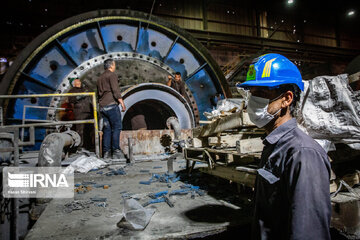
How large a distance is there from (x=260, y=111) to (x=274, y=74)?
10.2 inches

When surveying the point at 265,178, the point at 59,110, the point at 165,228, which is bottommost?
the point at 165,228

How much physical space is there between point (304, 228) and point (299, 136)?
0.47 m

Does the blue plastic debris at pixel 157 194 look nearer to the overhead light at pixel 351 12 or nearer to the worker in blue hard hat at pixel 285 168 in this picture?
the worker in blue hard hat at pixel 285 168

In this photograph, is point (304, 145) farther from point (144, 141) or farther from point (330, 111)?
point (144, 141)

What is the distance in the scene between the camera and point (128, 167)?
14.3ft

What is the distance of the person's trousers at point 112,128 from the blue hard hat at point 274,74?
13.1 ft

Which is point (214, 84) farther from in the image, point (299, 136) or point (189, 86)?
point (299, 136)

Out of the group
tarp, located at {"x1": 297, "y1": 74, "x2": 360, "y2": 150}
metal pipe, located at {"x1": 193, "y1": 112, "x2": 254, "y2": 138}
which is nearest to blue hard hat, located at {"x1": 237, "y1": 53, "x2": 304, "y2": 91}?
tarp, located at {"x1": 297, "y1": 74, "x2": 360, "y2": 150}

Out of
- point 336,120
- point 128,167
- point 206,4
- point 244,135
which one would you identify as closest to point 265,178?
point 336,120

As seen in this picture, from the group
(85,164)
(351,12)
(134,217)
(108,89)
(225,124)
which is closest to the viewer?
(134,217)

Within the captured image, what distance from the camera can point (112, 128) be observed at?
489 centimetres

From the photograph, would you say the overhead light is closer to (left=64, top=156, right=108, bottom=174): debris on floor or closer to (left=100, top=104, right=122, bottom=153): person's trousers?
(left=100, top=104, right=122, bottom=153): person's trousers

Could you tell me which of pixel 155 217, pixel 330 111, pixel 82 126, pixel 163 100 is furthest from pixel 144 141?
pixel 330 111

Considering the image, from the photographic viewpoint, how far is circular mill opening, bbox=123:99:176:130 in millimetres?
6454
